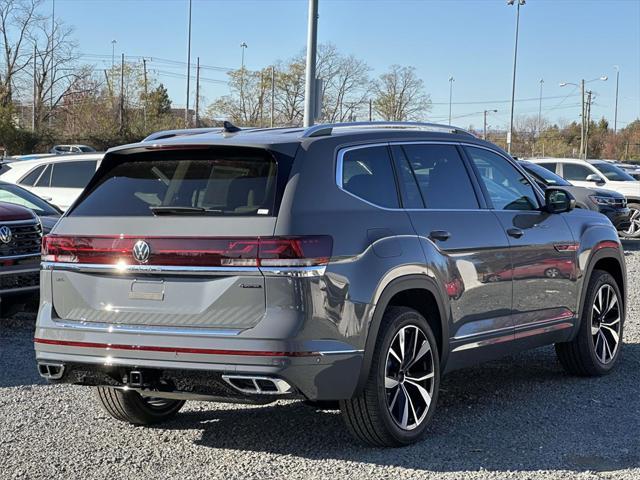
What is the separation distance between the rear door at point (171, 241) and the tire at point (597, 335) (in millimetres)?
3383

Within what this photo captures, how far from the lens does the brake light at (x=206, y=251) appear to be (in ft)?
15.3

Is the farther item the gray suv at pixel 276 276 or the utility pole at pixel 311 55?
the utility pole at pixel 311 55

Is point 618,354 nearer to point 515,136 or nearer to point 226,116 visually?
point 226,116

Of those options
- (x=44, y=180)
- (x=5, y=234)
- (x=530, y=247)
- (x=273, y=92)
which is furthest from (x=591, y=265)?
(x=273, y=92)

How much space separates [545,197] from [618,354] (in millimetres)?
1564

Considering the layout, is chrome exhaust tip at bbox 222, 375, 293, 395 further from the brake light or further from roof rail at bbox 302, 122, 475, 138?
roof rail at bbox 302, 122, 475, 138

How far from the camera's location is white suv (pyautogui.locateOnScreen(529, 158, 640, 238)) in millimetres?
22141

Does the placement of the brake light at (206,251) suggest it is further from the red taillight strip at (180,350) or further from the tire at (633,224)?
the tire at (633,224)

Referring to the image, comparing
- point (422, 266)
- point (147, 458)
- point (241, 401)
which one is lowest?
point (147, 458)

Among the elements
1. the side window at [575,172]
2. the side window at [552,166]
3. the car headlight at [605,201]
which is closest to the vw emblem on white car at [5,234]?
the car headlight at [605,201]

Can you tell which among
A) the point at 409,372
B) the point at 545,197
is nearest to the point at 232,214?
the point at 409,372

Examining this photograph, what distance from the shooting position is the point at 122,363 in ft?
16.1

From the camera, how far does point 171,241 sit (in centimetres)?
484

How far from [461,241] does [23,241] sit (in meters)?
5.21
